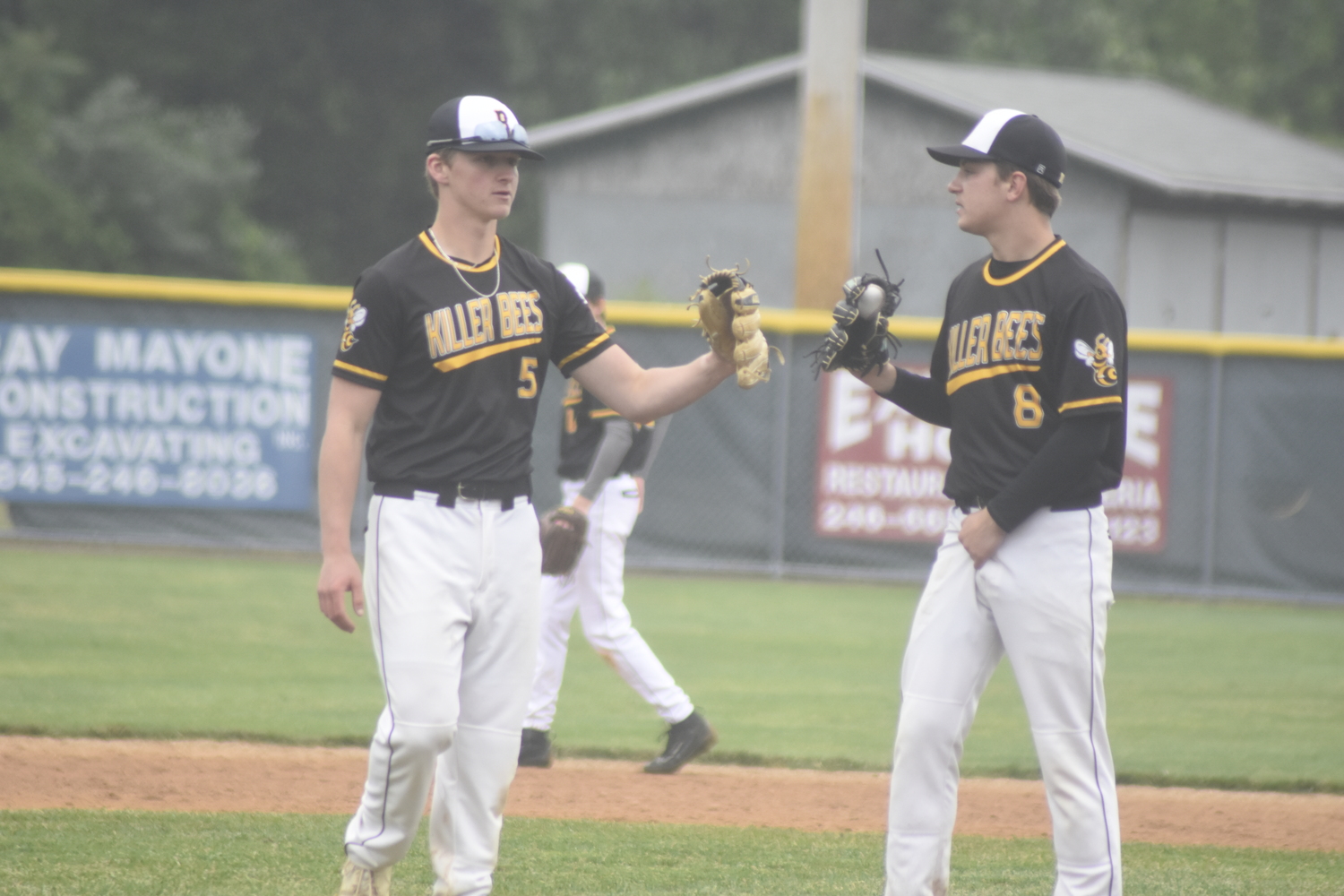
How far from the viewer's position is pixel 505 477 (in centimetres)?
394

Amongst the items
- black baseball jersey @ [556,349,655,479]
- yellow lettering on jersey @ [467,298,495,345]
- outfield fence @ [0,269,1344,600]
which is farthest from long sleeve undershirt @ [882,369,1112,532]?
outfield fence @ [0,269,1344,600]

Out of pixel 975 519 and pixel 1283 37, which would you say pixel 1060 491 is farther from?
pixel 1283 37

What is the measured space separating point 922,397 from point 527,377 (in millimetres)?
1134

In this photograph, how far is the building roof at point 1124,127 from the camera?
802 inches

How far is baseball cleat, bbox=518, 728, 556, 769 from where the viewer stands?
6359 millimetres

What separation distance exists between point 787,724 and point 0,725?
3614mm

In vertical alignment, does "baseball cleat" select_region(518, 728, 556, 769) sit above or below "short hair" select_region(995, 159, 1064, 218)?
below

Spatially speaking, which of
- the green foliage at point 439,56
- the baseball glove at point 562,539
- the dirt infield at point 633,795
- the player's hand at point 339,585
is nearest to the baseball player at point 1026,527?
the player's hand at point 339,585

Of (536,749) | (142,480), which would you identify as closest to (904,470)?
(142,480)

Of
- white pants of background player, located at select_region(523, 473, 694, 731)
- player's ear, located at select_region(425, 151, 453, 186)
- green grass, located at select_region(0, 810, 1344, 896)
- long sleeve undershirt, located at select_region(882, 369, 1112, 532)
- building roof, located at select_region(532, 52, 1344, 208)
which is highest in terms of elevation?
building roof, located at select_region(532, 52, 1344, 208)

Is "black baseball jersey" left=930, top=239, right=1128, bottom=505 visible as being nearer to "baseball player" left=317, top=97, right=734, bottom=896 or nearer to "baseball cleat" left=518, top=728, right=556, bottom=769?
"baseball player" left=317, top=97, right=734, bottom=896

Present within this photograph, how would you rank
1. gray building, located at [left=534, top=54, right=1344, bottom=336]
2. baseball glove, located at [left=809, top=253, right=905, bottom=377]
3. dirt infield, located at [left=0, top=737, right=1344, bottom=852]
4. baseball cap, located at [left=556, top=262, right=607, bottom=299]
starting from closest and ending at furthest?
baseball glove, located at [left=809, top=253, right=905, bottom=377]
dirt infield, located at [left=0, top=737, right=1344, bottom=852]
baseball cap, located at [left=556, top=262, right=607, bottom=299]
gray building, located at [left=534, top=54, right=1344, bottom=336]

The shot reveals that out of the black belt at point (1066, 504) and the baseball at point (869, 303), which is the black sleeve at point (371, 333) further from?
the black belt at point (1066, 504)

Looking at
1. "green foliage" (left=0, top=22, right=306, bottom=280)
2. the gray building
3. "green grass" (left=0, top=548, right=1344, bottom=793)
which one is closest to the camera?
"green grass" (left=0, top=548, right=1344, bottom=793)
